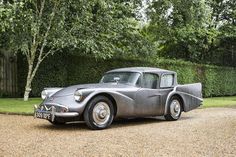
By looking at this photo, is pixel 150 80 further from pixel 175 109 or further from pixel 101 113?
pixel 101 113

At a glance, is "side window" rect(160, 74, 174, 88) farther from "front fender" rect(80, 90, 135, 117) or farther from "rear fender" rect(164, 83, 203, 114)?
"front fender" rect(80, 90, 135, 117)

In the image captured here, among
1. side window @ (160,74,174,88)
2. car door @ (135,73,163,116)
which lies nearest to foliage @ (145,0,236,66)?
side window @ (160,74,174,88)

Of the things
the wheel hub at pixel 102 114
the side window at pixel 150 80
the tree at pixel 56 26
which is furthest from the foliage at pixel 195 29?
the wheel hub at pixel 102 114

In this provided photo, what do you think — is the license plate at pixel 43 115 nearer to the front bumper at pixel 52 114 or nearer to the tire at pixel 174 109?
the front bumper at pixel 52 114

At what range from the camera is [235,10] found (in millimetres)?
31531

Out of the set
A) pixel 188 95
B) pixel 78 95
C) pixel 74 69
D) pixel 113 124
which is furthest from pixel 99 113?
pixel 74 69

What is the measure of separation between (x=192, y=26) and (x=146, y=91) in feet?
52.4

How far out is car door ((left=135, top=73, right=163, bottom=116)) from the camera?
1041cm

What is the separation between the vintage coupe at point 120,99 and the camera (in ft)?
30.6

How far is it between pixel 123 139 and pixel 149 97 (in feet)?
9.20

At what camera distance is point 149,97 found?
10.7m

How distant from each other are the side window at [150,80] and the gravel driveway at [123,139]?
96 cm

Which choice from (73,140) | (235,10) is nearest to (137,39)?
(235,10)

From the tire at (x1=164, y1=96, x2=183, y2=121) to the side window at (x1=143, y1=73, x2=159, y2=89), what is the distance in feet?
2.21
